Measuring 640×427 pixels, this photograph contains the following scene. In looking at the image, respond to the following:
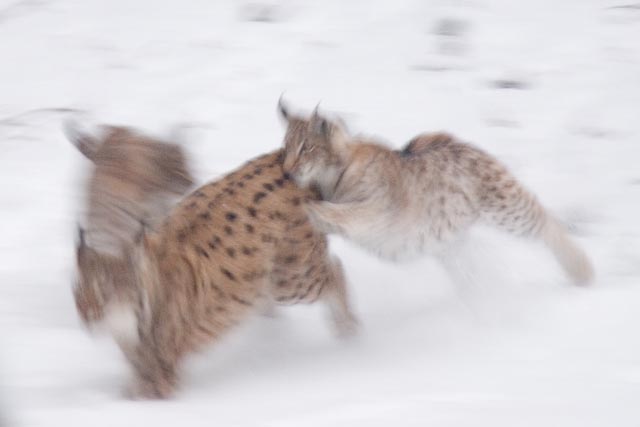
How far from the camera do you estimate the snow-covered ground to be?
5207 mm

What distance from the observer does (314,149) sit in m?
6.07

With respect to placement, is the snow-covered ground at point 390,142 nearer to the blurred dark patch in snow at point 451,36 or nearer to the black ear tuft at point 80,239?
the blurred dark patch in snow at point 451,36

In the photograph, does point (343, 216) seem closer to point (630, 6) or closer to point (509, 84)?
point (509, 84)

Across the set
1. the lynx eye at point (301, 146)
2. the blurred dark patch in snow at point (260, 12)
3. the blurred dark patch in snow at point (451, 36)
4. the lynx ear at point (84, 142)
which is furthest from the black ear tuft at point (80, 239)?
the blurred dark patch in snow at point (260, 12)

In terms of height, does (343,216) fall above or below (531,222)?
above

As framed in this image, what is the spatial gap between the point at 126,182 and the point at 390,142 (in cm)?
307

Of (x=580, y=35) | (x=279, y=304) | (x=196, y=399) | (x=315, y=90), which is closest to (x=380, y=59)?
(x=315, y=90)

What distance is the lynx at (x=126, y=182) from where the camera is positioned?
5176 mm

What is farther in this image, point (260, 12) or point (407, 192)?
point (260, 12)

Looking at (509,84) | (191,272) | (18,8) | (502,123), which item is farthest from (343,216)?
(18,8)

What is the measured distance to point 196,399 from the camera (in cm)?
552

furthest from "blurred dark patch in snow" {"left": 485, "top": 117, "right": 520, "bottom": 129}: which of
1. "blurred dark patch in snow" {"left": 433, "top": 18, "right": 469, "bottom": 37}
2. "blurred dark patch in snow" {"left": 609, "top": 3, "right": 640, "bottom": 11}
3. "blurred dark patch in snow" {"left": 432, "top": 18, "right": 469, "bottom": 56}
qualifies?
"blurred dark patch in snow" {"left": 609, "top": 3, "right": 640, "bottom": 11}

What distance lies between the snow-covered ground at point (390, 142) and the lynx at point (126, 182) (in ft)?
2.44

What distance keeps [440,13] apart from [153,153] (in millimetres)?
4235
